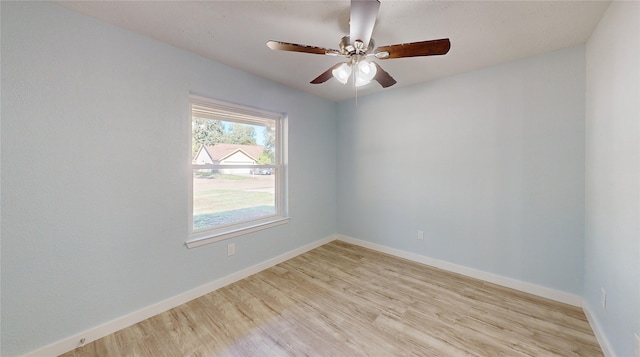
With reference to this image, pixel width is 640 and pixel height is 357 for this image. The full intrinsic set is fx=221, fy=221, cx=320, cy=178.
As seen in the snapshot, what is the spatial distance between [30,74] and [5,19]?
310 millimetres

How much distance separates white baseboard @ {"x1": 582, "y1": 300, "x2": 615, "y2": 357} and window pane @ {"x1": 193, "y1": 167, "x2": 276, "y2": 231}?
3124mm

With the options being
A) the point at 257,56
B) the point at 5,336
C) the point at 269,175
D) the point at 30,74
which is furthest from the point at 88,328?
the point at 257,56

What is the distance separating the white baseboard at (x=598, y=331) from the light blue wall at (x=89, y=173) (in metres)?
3.12

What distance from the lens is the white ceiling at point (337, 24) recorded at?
1.52m

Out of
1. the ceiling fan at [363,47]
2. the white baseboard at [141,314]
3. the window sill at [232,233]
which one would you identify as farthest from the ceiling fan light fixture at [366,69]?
the white baseboard at [141,314]

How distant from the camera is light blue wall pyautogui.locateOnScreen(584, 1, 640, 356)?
1204 millimetres

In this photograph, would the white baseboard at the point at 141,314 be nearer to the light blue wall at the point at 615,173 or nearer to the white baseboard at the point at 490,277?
the white baseboard at the point at 490,277

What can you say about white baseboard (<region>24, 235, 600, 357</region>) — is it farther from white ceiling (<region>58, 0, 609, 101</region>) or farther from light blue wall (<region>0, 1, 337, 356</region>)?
white ceiling (<region>58, 0, 609, 101</region>)

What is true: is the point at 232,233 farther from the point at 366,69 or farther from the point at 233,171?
the point at 366,69

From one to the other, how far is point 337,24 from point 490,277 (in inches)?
118

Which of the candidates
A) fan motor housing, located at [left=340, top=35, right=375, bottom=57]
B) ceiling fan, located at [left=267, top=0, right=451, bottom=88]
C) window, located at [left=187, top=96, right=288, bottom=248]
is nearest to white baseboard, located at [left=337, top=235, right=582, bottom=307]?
window, located at [left=187, top=96, right=288, bottom=248]

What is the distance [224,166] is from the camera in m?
2.48

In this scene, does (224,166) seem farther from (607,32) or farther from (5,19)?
(607,32)

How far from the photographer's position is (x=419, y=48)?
141 cm
